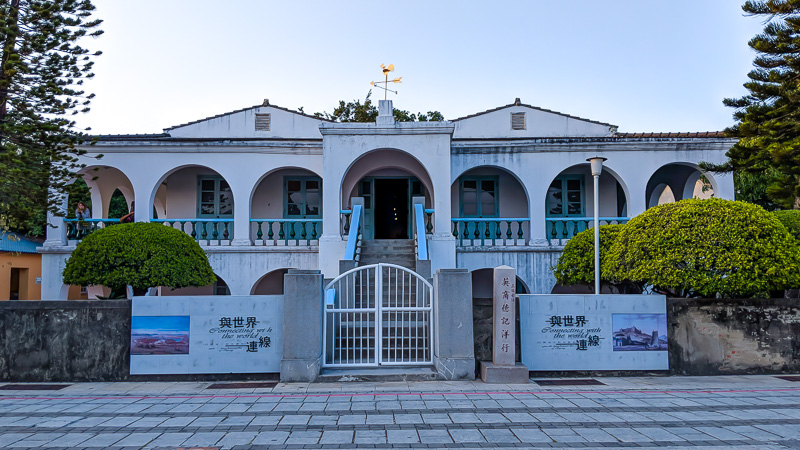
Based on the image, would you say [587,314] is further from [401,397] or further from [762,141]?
[762,141]

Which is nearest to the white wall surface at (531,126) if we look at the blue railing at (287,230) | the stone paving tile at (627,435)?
the blue railing at (287,230)

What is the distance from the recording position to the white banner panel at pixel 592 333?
934 cm

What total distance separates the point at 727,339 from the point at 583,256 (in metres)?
3.13

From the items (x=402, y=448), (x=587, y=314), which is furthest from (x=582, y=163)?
(x=402, y=448)

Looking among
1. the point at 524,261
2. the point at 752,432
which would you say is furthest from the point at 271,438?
the point at 524,261

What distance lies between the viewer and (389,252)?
1374cm

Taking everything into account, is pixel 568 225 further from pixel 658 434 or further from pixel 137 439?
pixel 137 439

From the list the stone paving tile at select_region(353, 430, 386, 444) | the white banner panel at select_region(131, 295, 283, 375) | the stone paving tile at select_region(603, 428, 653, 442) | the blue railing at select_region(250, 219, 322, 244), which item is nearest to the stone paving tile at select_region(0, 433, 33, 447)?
the white banner panel at select_region(131, 295, 283, 375)

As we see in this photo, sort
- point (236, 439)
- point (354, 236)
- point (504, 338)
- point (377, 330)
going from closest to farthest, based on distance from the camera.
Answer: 1. point (236, 439)
2. point (504, 338)
3. point (377, 330)
4. point (354, 236)

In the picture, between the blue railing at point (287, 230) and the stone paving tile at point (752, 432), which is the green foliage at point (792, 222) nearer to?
the stone paving tile at point (752, 432)

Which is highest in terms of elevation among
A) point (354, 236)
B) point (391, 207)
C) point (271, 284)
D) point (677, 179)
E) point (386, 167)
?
point (386, 167)

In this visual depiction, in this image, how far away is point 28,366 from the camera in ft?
29.9

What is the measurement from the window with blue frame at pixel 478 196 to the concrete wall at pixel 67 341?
10237mm

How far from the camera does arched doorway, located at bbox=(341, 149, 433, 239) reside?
1562 cm
